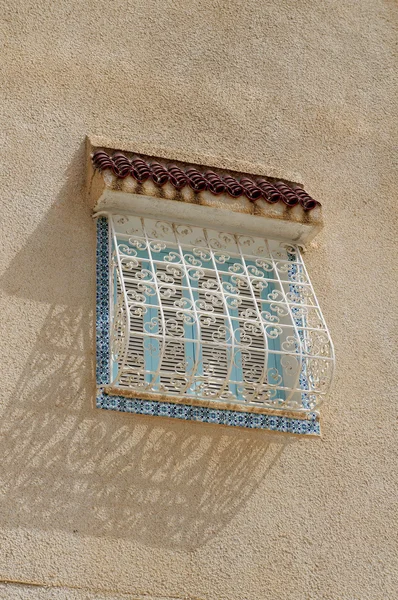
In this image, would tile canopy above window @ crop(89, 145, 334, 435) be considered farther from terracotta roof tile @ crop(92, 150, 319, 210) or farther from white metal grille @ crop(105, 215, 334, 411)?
terracotta roof tile @ crop(92, 150, 319, 210)

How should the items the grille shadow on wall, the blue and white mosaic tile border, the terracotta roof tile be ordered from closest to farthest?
the grille shadow on wall
the blue and white mosaic tile border
the terracotta roof tile

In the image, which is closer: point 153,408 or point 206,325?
point 153,408

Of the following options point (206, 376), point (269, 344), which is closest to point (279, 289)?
point (269, 344)

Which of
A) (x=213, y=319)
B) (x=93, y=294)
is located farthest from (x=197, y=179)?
(x=93, y=294)

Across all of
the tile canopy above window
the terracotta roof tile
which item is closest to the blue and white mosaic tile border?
the tile canopy above window

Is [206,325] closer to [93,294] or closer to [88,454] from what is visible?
[93,294]

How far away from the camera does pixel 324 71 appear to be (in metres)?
10.4

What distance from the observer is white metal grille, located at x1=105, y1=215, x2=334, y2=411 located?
324 inches

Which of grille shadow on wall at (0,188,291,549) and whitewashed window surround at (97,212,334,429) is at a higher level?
whitewashed window surround at (97,212,334,429)

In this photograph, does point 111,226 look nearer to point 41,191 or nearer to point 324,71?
point 41,191

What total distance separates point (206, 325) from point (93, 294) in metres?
0.92

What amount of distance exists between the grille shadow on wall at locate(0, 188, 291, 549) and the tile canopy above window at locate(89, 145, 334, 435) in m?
0.16

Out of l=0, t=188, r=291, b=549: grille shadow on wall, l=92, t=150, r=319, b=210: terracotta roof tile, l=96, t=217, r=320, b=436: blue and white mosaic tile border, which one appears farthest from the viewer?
l=92, t=150, r=319, b=210: terracotta roof tile

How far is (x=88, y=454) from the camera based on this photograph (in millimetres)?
7898
